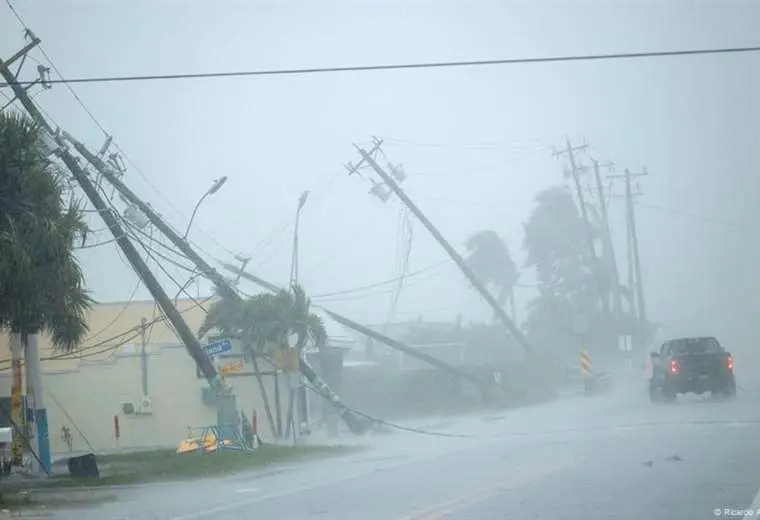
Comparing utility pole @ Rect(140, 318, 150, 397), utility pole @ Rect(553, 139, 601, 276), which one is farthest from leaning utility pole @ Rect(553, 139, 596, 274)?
utility pole @ Rect(140, 318, 150, 397)

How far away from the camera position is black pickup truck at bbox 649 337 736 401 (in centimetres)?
3622

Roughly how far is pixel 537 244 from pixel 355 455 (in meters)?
42.0

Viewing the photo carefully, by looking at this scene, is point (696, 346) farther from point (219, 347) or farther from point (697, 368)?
point (219, 347)

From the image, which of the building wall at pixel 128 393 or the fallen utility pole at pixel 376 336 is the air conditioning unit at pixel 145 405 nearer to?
the building wall at pixel 128 393

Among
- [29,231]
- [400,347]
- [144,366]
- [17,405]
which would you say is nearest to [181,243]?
[17,405]

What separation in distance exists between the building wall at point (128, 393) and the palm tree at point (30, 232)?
59.4 ft

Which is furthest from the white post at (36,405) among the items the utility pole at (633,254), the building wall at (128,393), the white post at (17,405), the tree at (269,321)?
the utility pole at (633,254)

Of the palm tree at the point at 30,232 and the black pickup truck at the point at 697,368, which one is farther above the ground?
the palm tree at the point at 30,232

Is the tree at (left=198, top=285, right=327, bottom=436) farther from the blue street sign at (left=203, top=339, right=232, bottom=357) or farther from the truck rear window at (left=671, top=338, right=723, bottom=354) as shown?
the truck rear window at (left=671, top=338, right=723, bottom=354)

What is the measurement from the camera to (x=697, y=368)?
3631 cm

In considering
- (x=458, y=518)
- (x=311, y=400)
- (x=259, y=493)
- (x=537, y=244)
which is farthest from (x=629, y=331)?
(x=458, y=518)

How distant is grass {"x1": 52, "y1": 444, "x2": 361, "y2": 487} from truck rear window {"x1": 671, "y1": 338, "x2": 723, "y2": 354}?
11475 mm

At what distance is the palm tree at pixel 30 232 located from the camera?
70.8 ft

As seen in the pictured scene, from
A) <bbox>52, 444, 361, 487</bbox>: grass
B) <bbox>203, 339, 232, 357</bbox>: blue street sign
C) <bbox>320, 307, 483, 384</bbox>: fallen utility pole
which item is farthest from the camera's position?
<bbox>320, 307, 483, 384</bbox>: fallen utility pole
